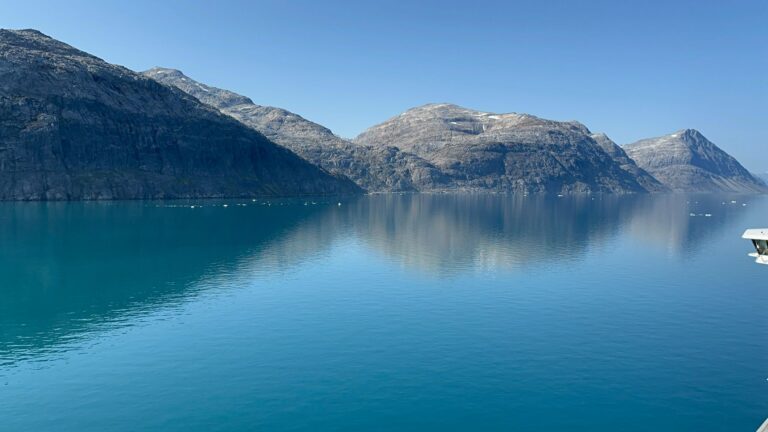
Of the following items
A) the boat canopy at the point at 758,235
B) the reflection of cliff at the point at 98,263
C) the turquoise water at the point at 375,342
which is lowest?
the turquoise water at the point at 375,342

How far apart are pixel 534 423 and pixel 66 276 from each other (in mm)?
92372

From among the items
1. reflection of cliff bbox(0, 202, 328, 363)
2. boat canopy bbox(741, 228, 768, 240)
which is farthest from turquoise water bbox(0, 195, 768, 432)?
boat canopy bbox(741, 228, 768, 240)

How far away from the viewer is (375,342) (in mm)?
62594

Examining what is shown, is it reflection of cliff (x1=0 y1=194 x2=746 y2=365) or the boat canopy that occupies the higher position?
the boat canopy

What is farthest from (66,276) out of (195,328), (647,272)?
(647,272)

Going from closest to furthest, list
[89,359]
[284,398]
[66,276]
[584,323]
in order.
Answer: [284,398]
[89,359]
[584,323]
[66,276]

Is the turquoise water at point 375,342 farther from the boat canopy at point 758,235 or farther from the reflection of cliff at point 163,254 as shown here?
the boat canopy at point 758,235

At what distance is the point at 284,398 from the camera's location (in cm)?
4656

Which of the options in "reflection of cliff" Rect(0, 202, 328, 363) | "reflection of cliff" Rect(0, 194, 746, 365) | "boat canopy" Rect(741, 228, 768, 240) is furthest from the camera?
"reflection of cliff" Rect(0, 194, 746, 365)

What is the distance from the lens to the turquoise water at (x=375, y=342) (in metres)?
44.1

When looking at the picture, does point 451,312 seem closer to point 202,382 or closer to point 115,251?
point 202,382

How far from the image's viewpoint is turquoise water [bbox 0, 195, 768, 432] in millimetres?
44062

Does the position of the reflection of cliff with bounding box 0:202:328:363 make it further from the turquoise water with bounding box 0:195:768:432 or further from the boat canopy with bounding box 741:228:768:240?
the boat canopy with bounding box 741:228:768:240

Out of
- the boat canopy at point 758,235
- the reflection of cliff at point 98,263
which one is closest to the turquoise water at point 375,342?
the reflection of cliff at point 98,263
